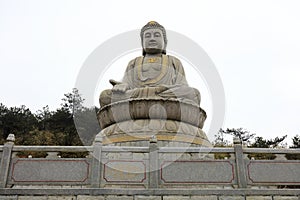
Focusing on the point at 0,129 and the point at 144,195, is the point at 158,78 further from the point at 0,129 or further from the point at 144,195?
the point at 0,129

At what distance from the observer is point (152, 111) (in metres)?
8.36

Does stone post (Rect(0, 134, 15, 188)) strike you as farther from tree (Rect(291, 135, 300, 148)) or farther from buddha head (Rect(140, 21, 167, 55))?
tree (Rect(291, 135, 300, 148))

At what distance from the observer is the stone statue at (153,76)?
8.83m

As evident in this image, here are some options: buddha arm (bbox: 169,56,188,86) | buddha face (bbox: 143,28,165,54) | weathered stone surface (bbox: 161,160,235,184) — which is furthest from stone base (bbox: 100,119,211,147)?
buddha face (bbox: 143,28,165,54)

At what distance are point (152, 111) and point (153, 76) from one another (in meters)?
1.77

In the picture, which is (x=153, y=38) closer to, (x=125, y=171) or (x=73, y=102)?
(x=125, y=171)

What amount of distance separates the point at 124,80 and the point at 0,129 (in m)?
13.2

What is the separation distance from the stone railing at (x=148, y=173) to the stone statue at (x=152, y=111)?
208 cm

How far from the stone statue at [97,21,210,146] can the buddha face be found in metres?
1.00

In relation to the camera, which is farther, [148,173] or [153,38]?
[153,38]

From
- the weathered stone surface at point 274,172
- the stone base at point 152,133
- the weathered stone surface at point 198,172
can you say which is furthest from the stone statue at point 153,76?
the weathered stone surface at point 274,172

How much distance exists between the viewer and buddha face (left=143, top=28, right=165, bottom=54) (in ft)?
34.9

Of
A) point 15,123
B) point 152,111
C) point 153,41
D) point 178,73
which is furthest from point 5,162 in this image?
point 15,123

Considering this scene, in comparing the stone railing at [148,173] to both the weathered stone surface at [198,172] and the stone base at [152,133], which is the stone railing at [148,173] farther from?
the stone base at [152,133]
